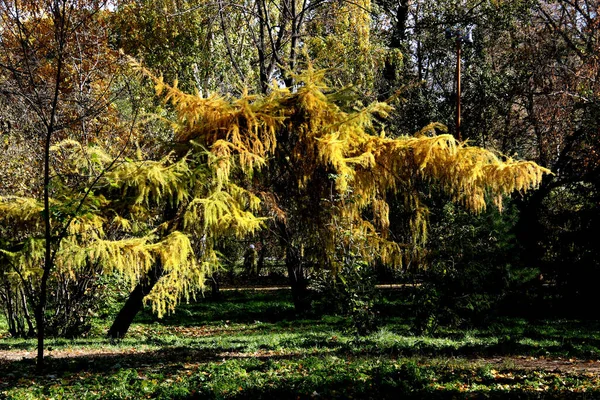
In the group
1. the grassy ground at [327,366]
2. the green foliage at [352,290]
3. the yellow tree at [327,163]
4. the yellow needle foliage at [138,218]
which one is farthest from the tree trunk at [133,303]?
the green foliage at [352,290]

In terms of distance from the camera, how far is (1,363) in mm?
8023

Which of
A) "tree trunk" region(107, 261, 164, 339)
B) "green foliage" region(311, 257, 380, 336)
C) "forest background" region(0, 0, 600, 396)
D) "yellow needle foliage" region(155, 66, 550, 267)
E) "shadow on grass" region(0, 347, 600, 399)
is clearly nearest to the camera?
"shadow on grass" region(0, 347, 600, 399)

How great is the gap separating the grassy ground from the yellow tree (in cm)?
163

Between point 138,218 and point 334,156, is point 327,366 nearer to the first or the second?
point 334,156

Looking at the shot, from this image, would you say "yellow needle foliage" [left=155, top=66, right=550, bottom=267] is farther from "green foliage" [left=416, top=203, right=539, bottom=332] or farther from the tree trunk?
the tree trunk

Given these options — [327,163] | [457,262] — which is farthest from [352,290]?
[457,262]

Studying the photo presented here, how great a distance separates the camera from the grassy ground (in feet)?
19.7

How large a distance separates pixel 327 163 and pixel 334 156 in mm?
223

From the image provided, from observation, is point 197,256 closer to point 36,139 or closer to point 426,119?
point 36,139

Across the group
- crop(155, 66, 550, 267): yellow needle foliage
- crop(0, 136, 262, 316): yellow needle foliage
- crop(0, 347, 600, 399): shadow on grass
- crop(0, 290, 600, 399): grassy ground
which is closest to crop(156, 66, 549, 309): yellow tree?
crop(155, 66, 550, 267): yellow needle foliage

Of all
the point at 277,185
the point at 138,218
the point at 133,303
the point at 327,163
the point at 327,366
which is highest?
the point at 327,163

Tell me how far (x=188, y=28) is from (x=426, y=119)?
26.7ft

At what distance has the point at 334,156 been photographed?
8289 mm

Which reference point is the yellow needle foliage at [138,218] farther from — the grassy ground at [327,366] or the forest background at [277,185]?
the grassy ground at [327,366]
